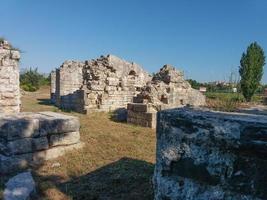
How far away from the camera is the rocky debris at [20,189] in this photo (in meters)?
4.10

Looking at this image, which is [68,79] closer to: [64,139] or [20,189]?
[64,139]

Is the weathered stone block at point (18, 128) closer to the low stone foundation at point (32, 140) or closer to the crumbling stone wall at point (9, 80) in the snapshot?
the low stone foundation at point (32, 140)

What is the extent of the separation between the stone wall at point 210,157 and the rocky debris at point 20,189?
107 inches

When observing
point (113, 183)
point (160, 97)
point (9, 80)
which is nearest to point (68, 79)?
point (160, 97)

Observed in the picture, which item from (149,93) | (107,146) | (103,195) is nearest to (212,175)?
(103,195)

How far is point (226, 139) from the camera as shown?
1.68 meters

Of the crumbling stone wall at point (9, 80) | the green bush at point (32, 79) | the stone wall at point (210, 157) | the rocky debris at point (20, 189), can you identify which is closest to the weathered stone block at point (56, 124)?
the rocky debris at point (20, 189)

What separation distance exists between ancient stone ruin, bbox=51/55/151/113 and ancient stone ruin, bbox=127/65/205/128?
1.96 m

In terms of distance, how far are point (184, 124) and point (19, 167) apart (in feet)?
15.5

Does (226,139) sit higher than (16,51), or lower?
lower

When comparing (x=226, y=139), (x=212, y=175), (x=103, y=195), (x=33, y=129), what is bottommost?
(x=103, y=195)

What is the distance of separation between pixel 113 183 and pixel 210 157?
11.2 feet

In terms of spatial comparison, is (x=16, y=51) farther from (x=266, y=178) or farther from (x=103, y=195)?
(x=266, y=178)

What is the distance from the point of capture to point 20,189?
430 cm
